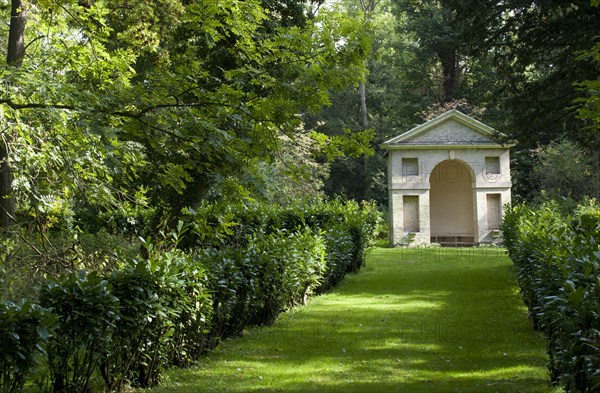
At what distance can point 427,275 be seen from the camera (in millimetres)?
16812

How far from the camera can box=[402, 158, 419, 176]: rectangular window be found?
84.4ft

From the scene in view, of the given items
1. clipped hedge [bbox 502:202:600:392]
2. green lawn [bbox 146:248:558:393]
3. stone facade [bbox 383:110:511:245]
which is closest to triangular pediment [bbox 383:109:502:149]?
stone facade [bbox 383:110:511:245]

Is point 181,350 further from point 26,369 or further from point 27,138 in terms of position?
point 27,138

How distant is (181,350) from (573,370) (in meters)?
4.05

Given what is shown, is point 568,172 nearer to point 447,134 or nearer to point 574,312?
point 447,134

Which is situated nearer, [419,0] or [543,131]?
[543,131]

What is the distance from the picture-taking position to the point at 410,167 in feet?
84.6

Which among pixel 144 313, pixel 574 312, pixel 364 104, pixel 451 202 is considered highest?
pixel 364 104

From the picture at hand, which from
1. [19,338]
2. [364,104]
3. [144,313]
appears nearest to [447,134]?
[364,104]

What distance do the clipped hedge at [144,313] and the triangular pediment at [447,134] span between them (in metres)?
15.5

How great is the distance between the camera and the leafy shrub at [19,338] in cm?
448

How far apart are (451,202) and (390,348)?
21.1 metres

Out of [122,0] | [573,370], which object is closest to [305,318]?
[573,370]

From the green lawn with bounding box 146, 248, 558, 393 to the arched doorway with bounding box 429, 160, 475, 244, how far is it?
13869mm
